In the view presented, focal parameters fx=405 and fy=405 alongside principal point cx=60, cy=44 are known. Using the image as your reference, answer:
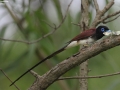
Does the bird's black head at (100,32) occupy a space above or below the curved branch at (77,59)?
below

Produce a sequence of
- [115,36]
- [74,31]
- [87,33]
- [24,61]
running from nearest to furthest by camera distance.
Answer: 1. [115,36]
2. [87,33]
3. [74,31]
4. [24,61]

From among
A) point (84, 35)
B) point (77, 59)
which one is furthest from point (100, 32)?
point (77, 59)

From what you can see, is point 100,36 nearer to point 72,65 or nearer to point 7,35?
point 72,65

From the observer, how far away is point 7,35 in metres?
2.76

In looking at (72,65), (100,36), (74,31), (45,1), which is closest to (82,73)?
(100,36)

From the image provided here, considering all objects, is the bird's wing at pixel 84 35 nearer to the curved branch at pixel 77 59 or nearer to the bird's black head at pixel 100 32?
the bird's black head at pixel 100 32

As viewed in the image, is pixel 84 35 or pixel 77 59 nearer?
pixel 77 59

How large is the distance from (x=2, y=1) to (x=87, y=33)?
2.42 feet

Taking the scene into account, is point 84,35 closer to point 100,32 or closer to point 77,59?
point 100,32

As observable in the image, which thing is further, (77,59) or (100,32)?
(100,32)

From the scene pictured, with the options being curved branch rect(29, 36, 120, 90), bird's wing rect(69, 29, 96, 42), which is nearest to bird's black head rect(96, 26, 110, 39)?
bird's wing rect(69, 29, 96, 42)

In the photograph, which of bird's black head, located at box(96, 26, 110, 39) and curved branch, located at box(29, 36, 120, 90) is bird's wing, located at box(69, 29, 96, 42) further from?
curved branch, located at box(29, 36, 120, 90)

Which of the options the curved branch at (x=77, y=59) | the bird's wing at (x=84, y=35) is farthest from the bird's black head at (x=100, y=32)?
the curved branch at (x=77, y=59)

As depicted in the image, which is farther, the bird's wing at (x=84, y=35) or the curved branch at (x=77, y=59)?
the bird's wing at (x=84, y=35)
